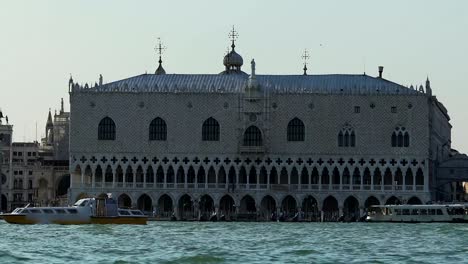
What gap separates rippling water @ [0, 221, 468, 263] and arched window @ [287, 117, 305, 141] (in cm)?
3737

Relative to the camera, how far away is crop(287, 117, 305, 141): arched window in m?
119

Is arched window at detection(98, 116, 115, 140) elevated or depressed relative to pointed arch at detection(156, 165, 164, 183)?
elevated

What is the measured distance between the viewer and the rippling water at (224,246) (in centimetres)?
5509

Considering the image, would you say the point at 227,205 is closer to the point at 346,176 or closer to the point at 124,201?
the point at 124,201

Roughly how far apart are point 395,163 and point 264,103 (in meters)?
11.4

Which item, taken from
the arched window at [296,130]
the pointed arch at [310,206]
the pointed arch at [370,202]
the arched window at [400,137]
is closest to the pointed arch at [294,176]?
the pointed arch at [310,206]

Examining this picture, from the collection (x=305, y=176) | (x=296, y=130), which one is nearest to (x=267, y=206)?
(x=305, y=176)

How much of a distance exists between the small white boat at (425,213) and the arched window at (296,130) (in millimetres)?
11869

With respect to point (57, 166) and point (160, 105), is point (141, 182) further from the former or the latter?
point (57, 166)

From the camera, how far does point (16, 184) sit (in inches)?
6250

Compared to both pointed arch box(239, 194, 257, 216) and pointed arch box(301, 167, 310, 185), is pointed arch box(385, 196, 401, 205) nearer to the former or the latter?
pointed arch box(301, 167, 310, 185)

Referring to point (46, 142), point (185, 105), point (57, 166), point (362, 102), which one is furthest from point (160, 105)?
point (46, 142)

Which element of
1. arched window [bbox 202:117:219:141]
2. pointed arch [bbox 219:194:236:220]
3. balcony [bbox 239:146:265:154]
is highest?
arched window [bbox 202:117:219:141]

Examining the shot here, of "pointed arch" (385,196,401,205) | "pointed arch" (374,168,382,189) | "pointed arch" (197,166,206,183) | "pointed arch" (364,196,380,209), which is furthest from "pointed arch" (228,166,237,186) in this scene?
"pointed arch" (385,196,401,205)
